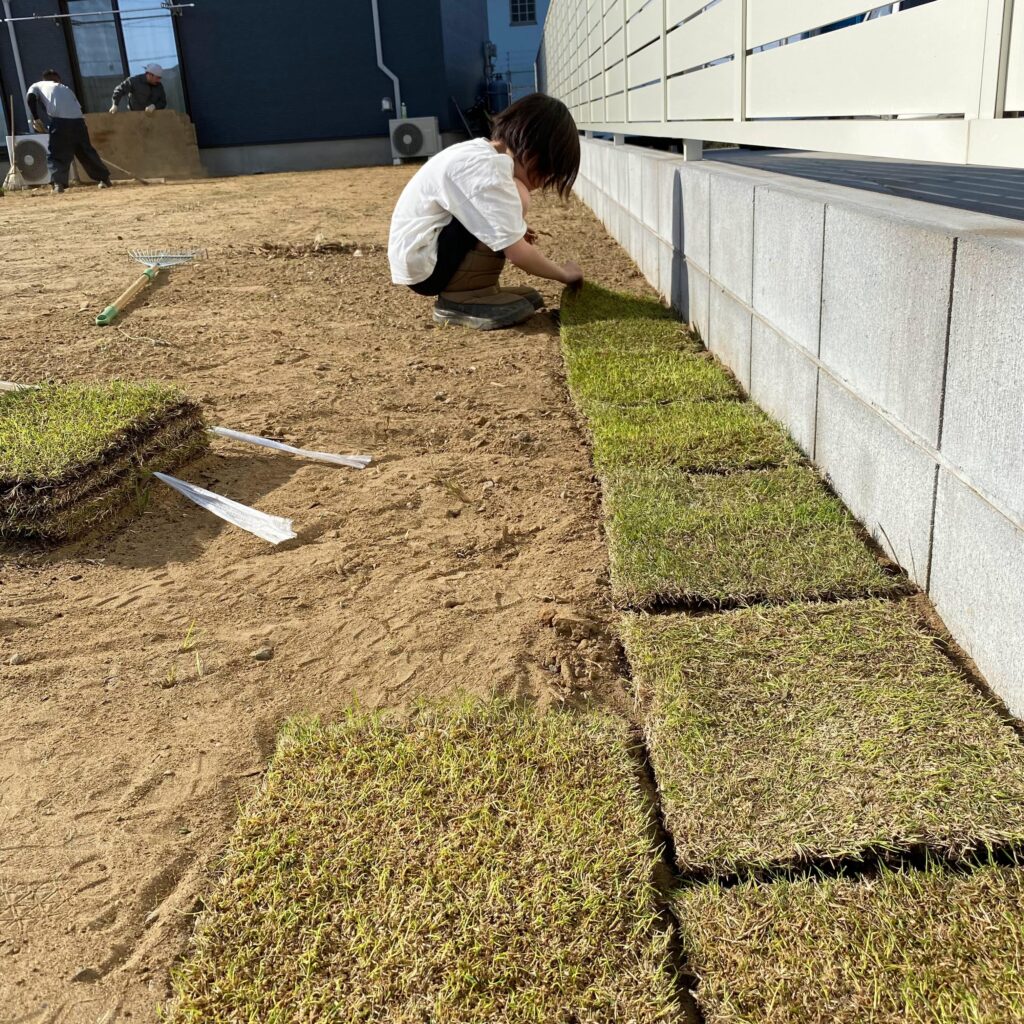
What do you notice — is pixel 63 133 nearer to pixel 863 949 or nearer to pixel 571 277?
pixel 571 277

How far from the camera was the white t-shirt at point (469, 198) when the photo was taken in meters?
Answer: 4.37

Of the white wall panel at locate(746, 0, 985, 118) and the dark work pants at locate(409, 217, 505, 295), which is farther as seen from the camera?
the dark work pants at locate(409, 217, 505, 295)

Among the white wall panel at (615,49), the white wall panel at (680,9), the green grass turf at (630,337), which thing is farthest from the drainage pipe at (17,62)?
the green grass turf at (630,337)

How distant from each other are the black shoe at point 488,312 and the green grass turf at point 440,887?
10.9 feet

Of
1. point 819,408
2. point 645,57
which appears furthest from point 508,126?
point 819,408

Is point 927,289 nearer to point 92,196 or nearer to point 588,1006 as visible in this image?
point 588,1006

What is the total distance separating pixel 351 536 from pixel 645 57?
14.8ft

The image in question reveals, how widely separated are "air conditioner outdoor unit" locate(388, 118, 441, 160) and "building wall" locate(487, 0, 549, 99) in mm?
12279

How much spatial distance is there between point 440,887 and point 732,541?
1.25 meters

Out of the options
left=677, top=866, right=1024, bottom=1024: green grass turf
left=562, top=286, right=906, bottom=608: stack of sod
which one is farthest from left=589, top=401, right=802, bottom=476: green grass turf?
left=677, top=866, right=1024, bottom=1024: green grass turf

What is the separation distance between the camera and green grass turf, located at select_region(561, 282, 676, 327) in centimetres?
472

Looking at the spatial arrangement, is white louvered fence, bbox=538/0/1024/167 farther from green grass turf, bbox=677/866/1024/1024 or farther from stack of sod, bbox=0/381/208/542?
stack of sod, bbox=0/381/208/542

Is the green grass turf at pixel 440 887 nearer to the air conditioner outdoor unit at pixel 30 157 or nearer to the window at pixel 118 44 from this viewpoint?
the air conditioner outdoor unit at pixel 30 157

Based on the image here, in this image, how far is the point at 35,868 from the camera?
1515 mm
